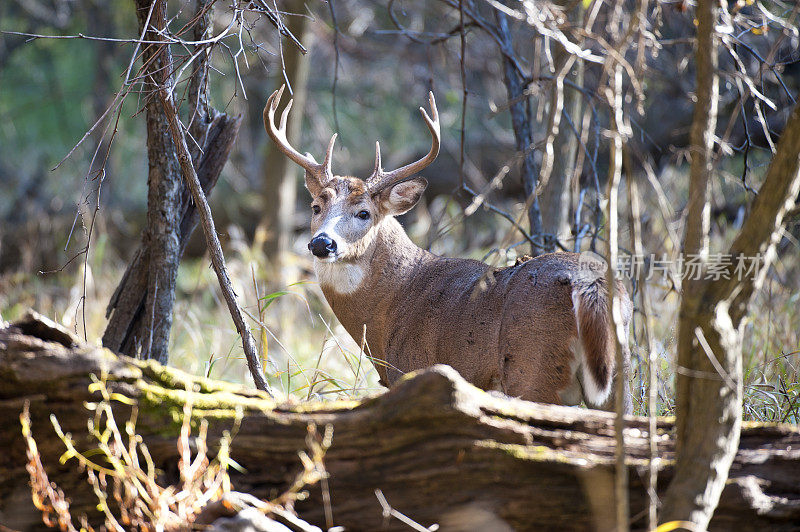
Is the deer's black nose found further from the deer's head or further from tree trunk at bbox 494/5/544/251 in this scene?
tree trunk at bbox 494/5/544/251

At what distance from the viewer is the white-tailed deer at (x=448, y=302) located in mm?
3693

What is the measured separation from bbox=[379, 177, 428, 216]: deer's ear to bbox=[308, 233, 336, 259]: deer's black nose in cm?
52

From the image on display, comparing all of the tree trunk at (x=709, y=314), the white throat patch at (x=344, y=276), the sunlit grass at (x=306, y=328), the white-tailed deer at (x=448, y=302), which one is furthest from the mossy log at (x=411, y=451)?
the white throat patch at (x=344, y=276)

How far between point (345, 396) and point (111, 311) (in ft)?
4.23

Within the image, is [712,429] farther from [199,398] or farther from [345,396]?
[345,396]

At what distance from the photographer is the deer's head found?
476cm

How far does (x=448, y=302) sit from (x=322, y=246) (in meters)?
0.79

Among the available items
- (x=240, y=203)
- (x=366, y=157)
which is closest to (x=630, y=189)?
(x=240, y=203)

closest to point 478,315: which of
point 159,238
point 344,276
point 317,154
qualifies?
point 344,276

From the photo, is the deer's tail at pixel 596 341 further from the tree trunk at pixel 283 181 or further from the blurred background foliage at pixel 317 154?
the tree trunk at pixel 283 181

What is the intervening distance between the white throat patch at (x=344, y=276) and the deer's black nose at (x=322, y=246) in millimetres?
200

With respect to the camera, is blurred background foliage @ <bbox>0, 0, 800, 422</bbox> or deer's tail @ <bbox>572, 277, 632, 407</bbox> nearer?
deer's tail @ <bbox>572, 277, 632, 407</bbox>

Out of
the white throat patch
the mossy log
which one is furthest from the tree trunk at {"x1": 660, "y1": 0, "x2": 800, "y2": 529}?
the white throat patch

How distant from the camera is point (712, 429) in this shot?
7.58ft
